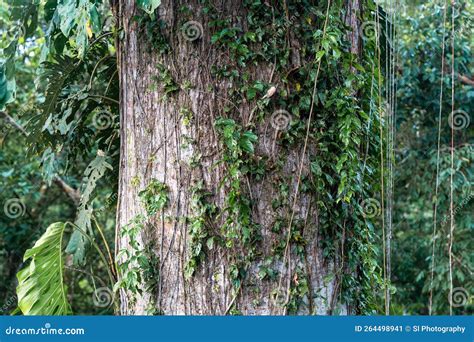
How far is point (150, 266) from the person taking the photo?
7.40 ft

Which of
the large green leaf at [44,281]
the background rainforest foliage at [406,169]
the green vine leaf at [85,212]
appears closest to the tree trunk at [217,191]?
the large green leaf at [44,281]

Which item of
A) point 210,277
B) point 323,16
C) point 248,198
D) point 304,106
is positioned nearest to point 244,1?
point 323,16

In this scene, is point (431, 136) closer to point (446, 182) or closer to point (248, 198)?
point (446, 182)

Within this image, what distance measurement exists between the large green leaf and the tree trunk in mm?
328

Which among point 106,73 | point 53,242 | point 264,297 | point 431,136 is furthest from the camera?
point 431,136

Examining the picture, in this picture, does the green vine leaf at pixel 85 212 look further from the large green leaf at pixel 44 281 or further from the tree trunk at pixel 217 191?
the tree trunk at pixel 217 191

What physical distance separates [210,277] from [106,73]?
1.37 metres

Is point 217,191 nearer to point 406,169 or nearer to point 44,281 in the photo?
point 44,281

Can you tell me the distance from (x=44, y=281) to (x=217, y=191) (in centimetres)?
84

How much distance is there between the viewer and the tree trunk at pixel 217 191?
Answer: 2.19 metres

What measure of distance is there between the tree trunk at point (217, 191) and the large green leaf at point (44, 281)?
33cm

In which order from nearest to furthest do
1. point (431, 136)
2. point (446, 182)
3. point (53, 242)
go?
point (53, 242), point (446, 182), point (431, 136)

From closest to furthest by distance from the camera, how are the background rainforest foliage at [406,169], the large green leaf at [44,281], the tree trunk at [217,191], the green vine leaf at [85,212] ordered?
the tree trunk at [217,191], the large green leaf at [44,281], the green vine leaf at [85,212], the background rainforest foliage at [406,169]

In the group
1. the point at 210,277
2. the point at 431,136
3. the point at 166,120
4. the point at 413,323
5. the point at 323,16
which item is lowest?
the point at 413,323
